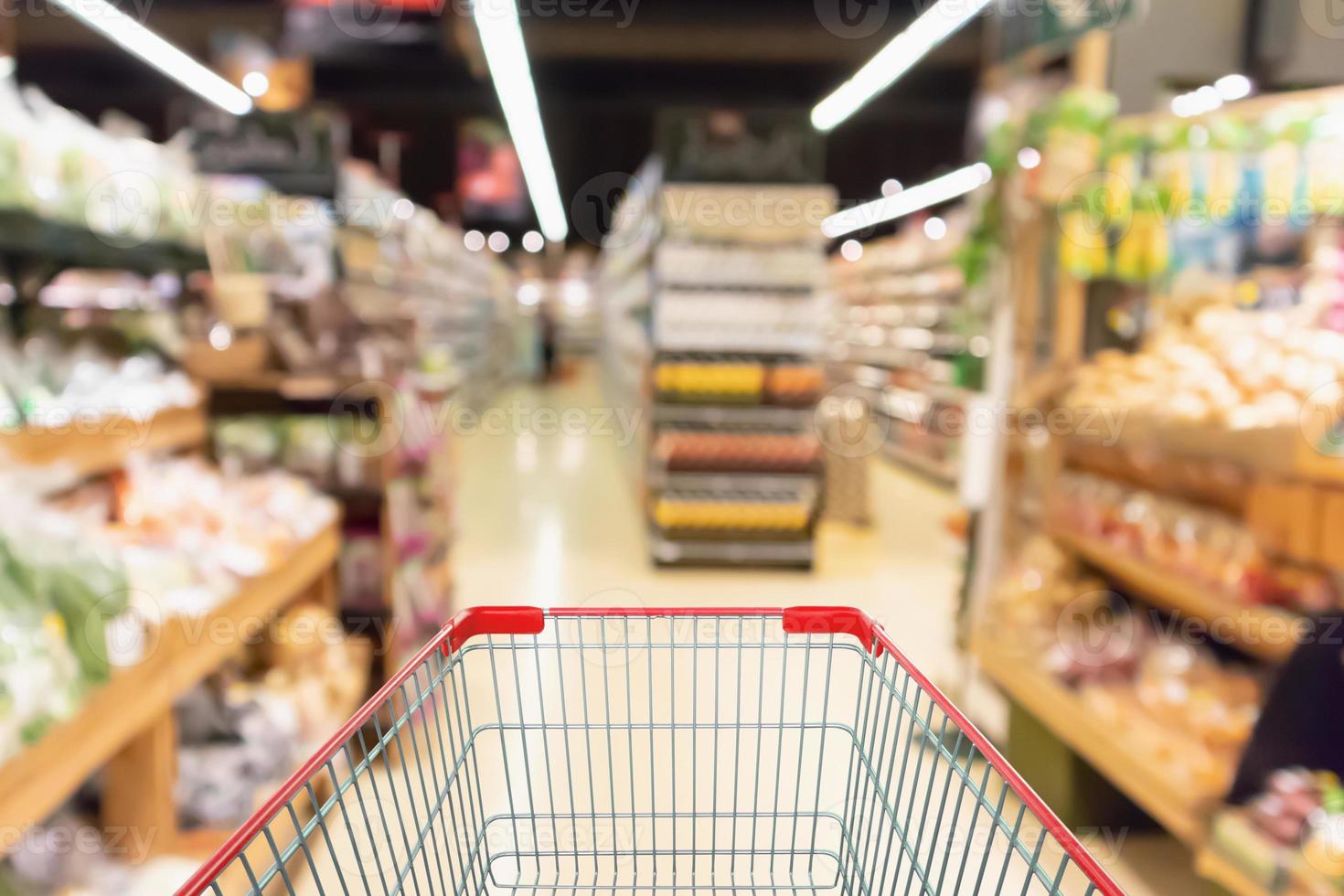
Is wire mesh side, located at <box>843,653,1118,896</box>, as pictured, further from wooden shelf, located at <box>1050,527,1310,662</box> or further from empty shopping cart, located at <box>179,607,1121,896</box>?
wooden shelf, located at <box>1050,527,1310,662</box>

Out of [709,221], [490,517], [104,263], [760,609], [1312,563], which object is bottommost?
[490,517]

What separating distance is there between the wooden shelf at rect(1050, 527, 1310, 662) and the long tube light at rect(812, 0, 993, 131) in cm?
238

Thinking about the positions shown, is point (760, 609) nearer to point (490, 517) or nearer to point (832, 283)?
point (490, 517)

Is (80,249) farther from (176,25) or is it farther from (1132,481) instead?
(176,25)

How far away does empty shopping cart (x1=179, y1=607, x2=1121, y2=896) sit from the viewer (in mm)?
1048

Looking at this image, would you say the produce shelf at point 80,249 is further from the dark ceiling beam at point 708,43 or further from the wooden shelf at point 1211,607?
the dark ceiling beam at point 708,43

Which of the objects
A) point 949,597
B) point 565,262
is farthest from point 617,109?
point 565,262

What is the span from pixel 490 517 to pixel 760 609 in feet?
19.1

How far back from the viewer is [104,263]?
111 inches

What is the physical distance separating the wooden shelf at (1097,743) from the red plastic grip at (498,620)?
1657mm

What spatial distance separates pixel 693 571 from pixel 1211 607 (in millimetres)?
3590

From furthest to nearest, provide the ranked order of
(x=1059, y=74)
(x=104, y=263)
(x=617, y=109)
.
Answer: (x=617, y=109) < (x=1059, y=74) < (x=104, y=263)

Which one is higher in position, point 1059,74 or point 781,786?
point 1059,74

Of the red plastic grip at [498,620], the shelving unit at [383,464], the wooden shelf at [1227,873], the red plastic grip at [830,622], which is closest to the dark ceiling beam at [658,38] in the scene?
the shelving unit at [383,464]
